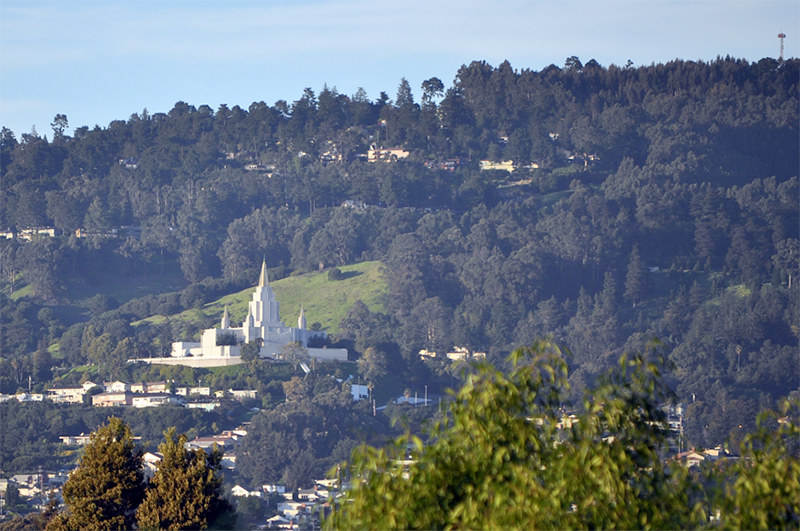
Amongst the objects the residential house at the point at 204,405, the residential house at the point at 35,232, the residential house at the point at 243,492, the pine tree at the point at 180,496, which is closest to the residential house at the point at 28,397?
the residential house at the point at 204,405

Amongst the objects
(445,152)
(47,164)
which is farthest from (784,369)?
(47,164)

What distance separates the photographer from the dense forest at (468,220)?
8050 cm

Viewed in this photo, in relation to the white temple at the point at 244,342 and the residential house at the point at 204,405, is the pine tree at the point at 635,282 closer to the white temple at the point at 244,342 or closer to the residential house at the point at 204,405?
the white temple at the point at 244,342

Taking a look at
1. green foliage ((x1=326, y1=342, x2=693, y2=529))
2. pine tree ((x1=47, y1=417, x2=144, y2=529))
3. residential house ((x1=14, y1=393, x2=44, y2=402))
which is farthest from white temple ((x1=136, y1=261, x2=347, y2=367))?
green foliage ((x1=326, y1=342, x2=693, y2=529))

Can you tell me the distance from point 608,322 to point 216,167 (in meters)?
35.6

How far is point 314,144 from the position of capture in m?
105

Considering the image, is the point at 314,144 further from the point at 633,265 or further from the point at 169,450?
the point at 169,450

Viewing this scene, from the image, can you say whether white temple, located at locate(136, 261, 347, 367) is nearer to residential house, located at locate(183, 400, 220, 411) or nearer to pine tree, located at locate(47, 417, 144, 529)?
residential house, located at locate(183, 400, 220, 411)

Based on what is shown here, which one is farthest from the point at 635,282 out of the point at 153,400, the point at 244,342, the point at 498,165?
the point at 153,400

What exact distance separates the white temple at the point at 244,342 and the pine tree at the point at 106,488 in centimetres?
5188

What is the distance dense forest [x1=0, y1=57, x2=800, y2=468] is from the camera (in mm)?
80500

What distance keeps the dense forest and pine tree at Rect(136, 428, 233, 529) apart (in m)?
45.3

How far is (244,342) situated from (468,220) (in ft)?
89.5

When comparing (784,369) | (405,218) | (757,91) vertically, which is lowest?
(784,369)
